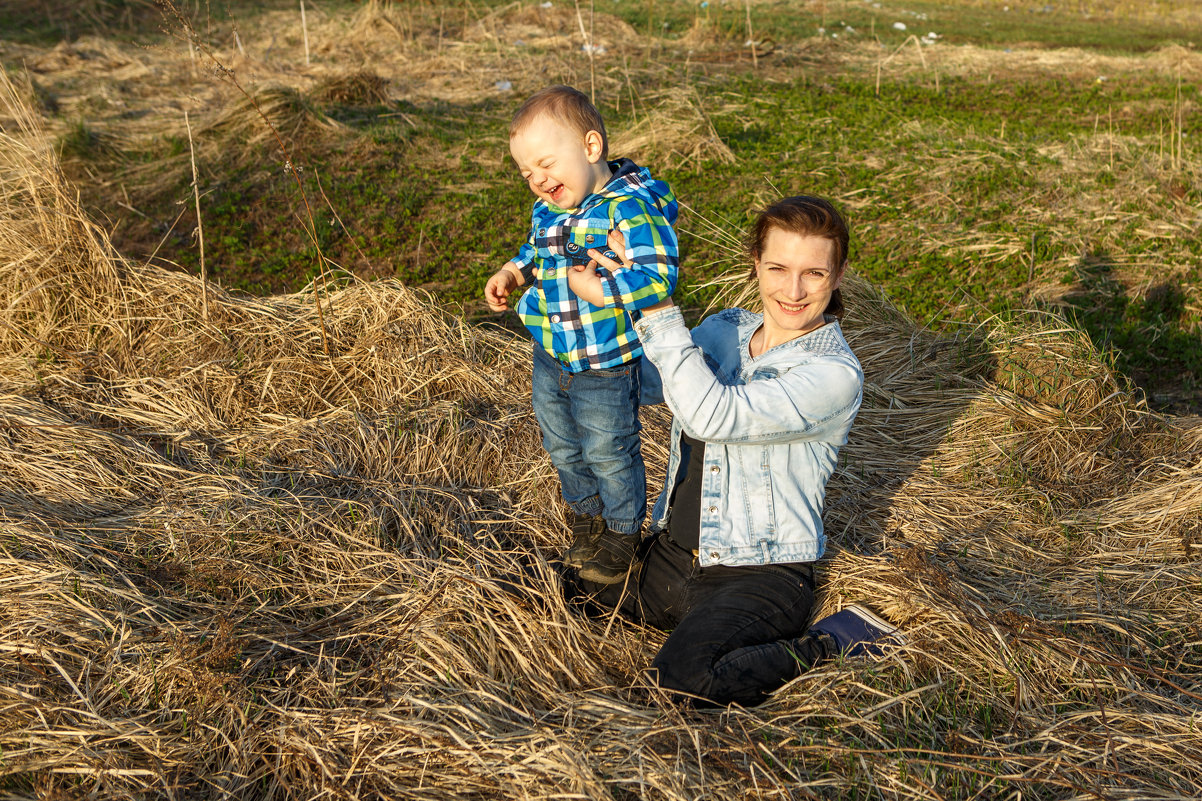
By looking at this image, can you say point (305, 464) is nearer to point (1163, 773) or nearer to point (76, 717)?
point (76, 717)

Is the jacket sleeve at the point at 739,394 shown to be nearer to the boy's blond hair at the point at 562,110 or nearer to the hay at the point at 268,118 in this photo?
the boy's blond hair at the point at 562,110

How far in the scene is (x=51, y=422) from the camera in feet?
12.6

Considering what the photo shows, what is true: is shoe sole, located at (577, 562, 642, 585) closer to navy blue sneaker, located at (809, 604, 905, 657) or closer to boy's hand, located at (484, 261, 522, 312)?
navy blue sneaker, located at (809, 604, 905, 657)

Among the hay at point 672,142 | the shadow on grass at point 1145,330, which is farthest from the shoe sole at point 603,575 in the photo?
the hay at point 672,142

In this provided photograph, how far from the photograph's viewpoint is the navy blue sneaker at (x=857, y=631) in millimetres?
2688

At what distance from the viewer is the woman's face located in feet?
8.32

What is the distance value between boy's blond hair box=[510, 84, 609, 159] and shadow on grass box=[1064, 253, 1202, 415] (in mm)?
3444

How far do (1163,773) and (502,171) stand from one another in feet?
21.3

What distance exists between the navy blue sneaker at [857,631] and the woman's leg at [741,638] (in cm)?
8

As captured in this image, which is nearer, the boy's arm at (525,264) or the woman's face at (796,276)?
the woman's face at (796,276)

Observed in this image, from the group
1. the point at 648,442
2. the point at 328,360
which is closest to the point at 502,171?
the point at 328,360

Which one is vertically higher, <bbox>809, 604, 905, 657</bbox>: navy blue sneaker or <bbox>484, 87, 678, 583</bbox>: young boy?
<bbox>484, 87, 678, 583</bbox>: young boy

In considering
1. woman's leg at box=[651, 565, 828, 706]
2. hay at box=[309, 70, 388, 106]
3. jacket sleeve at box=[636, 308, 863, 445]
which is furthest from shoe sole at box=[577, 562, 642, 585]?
hay at box=[309, 70, 388, 106]

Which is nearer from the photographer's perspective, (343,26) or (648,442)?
(648,442)
